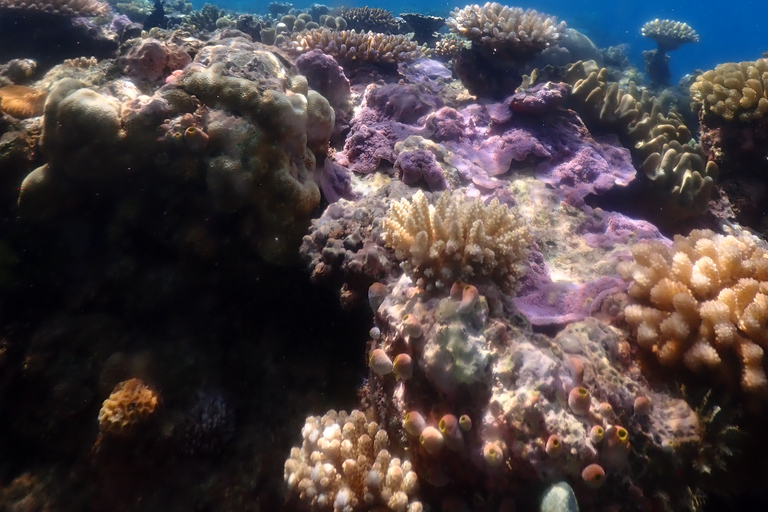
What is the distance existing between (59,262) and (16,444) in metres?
1.46

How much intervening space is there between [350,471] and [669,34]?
21.0m

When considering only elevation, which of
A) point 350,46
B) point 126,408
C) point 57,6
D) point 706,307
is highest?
point 706,307

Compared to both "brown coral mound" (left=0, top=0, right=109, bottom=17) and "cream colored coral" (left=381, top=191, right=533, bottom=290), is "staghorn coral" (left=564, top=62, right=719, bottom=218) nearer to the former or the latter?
"cream colored coral" (left=381, top=191, right=533, bottom=290)

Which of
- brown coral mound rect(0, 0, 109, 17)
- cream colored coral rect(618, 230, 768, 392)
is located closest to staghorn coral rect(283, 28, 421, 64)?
brown coral mound rect(0, 0, 109, 17)

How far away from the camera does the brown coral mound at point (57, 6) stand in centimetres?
682

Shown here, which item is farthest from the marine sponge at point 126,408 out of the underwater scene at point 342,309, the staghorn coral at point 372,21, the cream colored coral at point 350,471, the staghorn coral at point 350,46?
the staghorn coral at point 372,21

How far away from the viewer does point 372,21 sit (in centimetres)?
1147

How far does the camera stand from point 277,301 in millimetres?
3537

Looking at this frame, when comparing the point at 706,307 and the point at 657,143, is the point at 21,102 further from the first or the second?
the point at 657,143

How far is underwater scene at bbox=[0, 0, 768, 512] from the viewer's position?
2188 mm

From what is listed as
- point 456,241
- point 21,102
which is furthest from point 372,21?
point 456,241

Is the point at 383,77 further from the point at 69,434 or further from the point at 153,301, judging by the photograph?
the point at 69,434

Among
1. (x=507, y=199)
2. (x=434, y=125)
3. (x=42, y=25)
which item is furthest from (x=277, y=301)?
(x=42, y=25)

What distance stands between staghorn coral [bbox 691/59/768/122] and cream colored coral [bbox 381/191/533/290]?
15.2 ft
